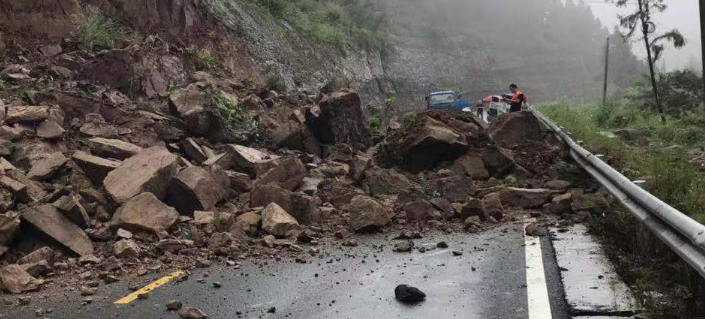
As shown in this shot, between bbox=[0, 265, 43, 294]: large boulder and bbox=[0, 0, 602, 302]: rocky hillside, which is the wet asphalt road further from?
bbox=[0, 0, 602, 302]: rocky hillside

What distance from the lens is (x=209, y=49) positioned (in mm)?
20375

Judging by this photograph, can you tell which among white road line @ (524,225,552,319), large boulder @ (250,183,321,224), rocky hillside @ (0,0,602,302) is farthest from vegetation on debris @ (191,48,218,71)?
white road line @ (524,225,552,319)

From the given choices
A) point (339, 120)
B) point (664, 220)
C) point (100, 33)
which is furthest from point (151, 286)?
point (100, 33)

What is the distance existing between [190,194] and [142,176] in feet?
2.17

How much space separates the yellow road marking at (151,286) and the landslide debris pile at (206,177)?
31cm

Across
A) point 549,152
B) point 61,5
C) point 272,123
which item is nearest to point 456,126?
point 549,152

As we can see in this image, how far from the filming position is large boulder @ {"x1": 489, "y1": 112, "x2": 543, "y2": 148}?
12148 millimetres

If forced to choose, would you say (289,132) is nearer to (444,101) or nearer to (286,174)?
(286,174)

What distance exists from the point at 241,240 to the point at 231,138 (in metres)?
5.72

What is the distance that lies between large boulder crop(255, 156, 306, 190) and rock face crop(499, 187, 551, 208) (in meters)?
3.09

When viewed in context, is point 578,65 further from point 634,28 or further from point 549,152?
point 549,152

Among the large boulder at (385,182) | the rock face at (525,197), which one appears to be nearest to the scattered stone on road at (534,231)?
the rock face at (525,197)

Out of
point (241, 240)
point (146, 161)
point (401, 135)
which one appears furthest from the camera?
point (401, 135)

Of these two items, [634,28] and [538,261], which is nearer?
[538,261]
